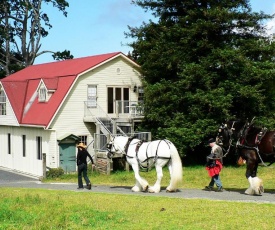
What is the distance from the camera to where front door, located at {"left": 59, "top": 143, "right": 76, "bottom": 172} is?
33125 millimetres

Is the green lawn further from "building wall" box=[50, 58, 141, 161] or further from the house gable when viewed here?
the house gable

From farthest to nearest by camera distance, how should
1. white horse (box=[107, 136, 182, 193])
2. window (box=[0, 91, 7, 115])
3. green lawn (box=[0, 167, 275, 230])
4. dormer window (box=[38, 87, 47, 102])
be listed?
window (box=[0, 91, 7, 115]) < dormer window (box=[38, 87, 47, 102]) < white horse (box=[107, 136, 182, 193]) < green lawn (box=[0, 167, 275, 230])

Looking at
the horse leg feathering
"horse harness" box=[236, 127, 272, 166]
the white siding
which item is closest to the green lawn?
the horse leg feathering

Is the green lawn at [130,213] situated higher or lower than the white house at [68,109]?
lower

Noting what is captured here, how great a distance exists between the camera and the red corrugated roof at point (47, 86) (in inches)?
1321

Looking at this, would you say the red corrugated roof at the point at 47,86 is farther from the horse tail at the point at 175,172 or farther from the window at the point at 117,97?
the horse tail at the point at 175,172

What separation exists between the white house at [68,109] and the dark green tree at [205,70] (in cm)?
210

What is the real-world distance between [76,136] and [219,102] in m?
9.71

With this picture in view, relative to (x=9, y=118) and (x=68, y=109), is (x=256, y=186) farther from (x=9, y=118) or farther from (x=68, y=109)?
(x=9, y=118)

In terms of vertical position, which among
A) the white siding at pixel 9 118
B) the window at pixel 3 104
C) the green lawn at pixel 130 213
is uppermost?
the window at pixel 3 104

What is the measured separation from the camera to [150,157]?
1920cm

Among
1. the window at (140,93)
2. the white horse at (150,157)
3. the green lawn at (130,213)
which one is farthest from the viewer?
the window at (140,93)

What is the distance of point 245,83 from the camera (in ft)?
106

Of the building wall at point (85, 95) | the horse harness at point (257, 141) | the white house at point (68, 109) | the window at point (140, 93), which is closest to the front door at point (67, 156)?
the white house at point (68, 109)
